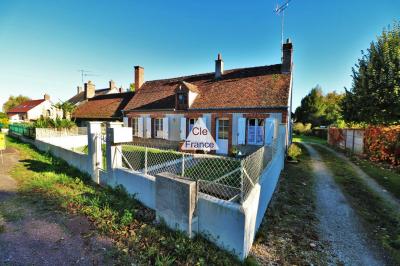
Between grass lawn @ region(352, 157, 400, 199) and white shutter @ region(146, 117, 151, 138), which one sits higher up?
white shutter @ region(146, 117, 151, 138)

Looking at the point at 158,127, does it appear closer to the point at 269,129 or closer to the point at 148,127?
the point at 148,127

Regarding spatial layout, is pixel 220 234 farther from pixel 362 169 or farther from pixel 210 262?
pixel 362 169

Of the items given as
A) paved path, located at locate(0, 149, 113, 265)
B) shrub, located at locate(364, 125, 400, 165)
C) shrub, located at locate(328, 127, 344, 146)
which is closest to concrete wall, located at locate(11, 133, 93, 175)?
paved path, located at locate(0, 149, 113, 265)

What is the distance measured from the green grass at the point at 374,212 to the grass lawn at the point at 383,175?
62 centimetres

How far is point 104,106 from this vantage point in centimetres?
1983

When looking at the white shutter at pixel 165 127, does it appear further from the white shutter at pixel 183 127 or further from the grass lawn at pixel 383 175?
the grass lawn at pixel 383 175

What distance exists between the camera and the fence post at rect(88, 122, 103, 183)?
6.20m

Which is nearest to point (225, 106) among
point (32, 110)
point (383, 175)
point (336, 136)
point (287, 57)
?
point (287, 57)

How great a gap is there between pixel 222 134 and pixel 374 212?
8.13 m

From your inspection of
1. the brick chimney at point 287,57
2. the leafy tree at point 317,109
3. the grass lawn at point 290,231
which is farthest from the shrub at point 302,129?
the grass lawn at point 290,231

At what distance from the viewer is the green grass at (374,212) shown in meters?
3.74

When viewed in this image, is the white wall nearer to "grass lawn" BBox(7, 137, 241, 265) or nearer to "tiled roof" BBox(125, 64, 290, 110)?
"tiled roof" BBox(125, 64, 290, 110)

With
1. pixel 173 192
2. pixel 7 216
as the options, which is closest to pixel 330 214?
pixel 173 192

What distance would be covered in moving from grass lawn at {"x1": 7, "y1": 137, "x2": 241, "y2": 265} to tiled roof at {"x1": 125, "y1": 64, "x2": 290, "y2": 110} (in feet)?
27.4
